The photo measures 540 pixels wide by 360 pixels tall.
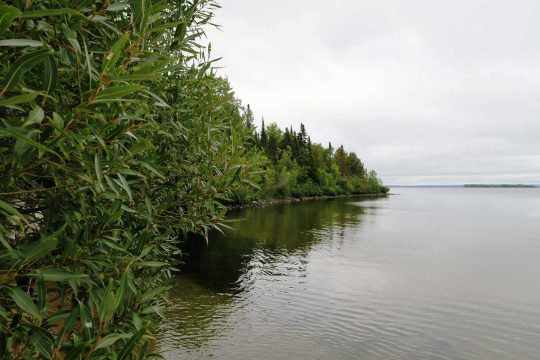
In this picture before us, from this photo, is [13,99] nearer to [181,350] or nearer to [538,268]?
[181,350]

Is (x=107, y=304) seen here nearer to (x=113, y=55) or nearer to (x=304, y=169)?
(x=113, y=55)

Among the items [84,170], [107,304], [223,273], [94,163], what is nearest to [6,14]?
[94,163]

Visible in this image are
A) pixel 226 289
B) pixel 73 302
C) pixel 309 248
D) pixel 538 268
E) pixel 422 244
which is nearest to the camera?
pixel 73 302

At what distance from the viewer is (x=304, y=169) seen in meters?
130

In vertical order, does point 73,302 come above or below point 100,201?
below

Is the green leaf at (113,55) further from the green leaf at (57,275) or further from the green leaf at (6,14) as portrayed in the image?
the green leaf at (57,275)

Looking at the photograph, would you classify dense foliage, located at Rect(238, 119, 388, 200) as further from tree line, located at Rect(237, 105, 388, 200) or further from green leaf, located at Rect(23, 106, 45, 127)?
green leaf, located at Rect(23, 106, 45, 127)

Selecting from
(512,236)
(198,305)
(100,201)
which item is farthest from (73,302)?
(512,236)

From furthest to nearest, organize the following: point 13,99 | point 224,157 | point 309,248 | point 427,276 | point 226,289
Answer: point 309,248 < point 427,276 < point 226,289 < point 224,157 < point 13,99

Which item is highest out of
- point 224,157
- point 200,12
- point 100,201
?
point 200,12

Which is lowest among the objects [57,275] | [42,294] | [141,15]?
[42,294]

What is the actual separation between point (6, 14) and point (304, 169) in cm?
12825

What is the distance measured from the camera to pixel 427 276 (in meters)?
28.1

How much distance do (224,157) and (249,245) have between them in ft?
105
